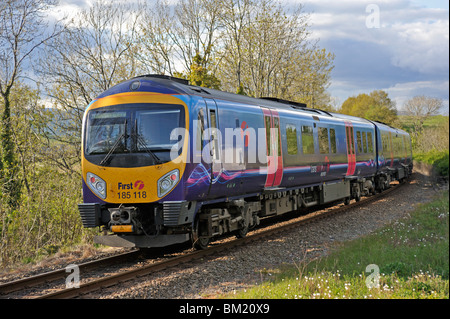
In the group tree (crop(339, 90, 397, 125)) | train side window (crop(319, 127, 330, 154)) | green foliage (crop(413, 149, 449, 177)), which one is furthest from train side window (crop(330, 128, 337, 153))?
tree (crop(339, 90, 397, 125))

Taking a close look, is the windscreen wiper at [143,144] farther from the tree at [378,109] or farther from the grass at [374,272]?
the tree at [378,109]

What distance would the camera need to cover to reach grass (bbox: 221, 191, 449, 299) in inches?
248

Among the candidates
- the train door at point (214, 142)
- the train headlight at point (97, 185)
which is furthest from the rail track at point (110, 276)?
the train door at point (214, 142)

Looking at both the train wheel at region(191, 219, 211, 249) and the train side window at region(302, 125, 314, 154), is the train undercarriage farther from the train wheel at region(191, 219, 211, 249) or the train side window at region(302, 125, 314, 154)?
the train side window at region(302, 125, 314, 154)

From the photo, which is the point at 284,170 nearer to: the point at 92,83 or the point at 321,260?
the point at 321,260

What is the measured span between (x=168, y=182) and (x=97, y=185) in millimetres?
1477

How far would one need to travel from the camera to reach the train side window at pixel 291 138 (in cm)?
1250

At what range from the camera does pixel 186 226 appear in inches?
346

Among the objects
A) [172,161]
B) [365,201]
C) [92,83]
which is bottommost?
[365,201]

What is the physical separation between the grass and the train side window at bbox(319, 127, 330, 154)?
389cm

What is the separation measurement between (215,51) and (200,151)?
747 inches

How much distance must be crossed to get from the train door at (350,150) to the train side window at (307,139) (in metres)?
3.83

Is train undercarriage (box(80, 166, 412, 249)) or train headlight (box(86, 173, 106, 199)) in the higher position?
train headlight (box(86, 173, 106, 199))
